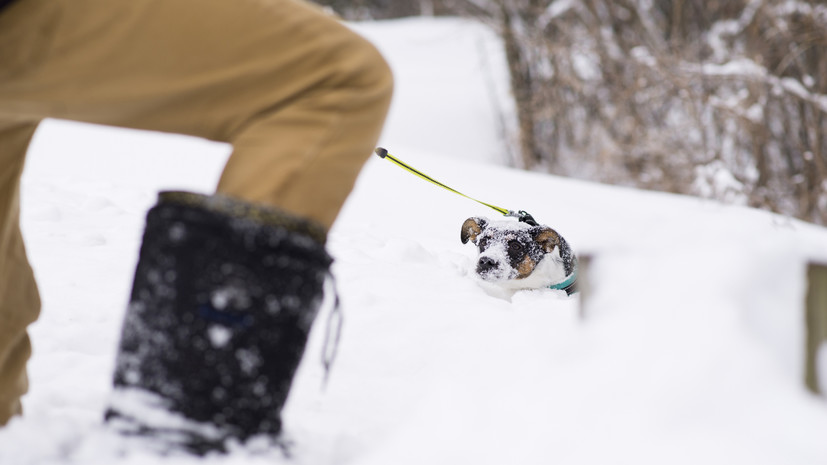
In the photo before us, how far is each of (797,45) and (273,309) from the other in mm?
5729

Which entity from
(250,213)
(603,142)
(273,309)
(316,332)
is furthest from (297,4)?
(603,142)

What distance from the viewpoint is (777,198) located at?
5.53 m

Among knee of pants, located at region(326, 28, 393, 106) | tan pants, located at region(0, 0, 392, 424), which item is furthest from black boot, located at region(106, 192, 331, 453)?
knee of pants, located at region(326, 28, 393, 106)

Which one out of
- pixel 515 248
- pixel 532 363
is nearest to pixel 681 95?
pixel 515 248

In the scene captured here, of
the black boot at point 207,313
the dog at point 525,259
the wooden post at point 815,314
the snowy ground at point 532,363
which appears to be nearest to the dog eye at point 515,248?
the dog at point 525,259

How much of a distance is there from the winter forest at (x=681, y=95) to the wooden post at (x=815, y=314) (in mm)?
4022

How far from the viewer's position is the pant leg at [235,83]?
782mm

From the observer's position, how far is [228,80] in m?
0.82

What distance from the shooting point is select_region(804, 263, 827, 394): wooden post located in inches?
35.7

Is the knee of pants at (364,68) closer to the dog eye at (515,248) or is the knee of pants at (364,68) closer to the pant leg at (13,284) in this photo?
the pant leg at (13,284)

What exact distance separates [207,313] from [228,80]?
0.89 ft

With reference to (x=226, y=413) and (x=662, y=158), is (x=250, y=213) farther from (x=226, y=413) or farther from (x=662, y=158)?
(x=662, y=158)

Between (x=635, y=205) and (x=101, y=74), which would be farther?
(x=635, y=205)

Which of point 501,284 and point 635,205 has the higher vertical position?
point 501,284
